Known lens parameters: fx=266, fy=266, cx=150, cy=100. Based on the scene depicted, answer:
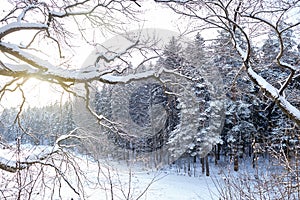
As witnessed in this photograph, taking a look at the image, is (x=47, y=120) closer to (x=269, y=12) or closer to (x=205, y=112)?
(x=269, y=12)

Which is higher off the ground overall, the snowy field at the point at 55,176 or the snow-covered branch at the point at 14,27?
the snow-covered branch at the point at 14,27

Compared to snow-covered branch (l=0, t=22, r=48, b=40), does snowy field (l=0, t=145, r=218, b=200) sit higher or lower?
lower

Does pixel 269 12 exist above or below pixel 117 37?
above

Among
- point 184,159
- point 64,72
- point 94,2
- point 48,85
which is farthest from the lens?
point 184,159

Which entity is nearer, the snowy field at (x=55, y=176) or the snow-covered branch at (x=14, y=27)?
the snowy field at (x=55, y=176)

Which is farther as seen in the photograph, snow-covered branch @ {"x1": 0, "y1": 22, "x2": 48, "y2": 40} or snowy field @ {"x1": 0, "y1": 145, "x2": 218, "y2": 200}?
snow-covered branch @ {"x1": 0, "y1": 22, "x2": 48, "y2": 40}

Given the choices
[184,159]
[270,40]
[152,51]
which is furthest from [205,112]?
[152,51]

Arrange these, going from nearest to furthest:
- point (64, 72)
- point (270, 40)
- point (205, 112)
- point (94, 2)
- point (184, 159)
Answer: point (64, 72) → point (94, 2) → point (270, 40) → point (205, 112) → point (184, 159)

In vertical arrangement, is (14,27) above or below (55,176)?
above

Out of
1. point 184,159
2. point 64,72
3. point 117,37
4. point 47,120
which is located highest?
point 117,37

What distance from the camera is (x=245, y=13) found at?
434cm

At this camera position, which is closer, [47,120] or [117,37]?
[117,37]

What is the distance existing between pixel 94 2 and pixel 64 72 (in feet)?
4.74

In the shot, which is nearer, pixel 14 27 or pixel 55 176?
pixel 14 27
